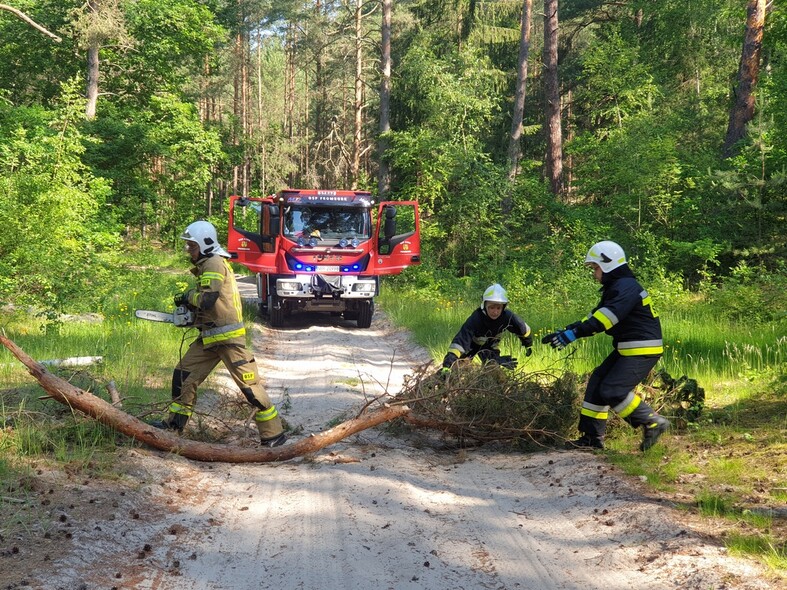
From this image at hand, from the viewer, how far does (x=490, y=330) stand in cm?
817

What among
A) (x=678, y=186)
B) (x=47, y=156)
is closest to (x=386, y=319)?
(x=47, y=156)

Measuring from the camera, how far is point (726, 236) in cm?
1731

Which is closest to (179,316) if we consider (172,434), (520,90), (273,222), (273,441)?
(172,434)

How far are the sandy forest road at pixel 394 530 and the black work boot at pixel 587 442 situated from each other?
6.8 inches

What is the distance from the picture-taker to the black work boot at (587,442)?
676 cm

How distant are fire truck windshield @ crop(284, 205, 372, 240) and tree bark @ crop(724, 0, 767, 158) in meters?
8.83

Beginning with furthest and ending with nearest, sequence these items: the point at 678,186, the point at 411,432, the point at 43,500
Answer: the point at 678,186, the point at 411,432, the point at 43,500

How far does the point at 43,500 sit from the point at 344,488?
201 centimetres

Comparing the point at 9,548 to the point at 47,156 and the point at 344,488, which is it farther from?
the point at 47,156

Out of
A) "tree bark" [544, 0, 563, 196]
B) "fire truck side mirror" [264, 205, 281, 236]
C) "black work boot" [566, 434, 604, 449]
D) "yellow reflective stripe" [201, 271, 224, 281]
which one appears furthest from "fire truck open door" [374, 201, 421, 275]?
"tree bark" [544, 0, 563, 196]

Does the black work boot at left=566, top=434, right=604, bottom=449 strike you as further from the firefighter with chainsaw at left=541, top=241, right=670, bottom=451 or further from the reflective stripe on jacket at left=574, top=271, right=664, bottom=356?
the reflective stripe on jacket at left=574, top=271, right=664, bottom=356

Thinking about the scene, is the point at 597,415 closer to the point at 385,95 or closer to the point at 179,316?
the point at 179,316

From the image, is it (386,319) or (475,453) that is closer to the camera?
(475,453)

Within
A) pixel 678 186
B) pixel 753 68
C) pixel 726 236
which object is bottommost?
pixel 726 236
